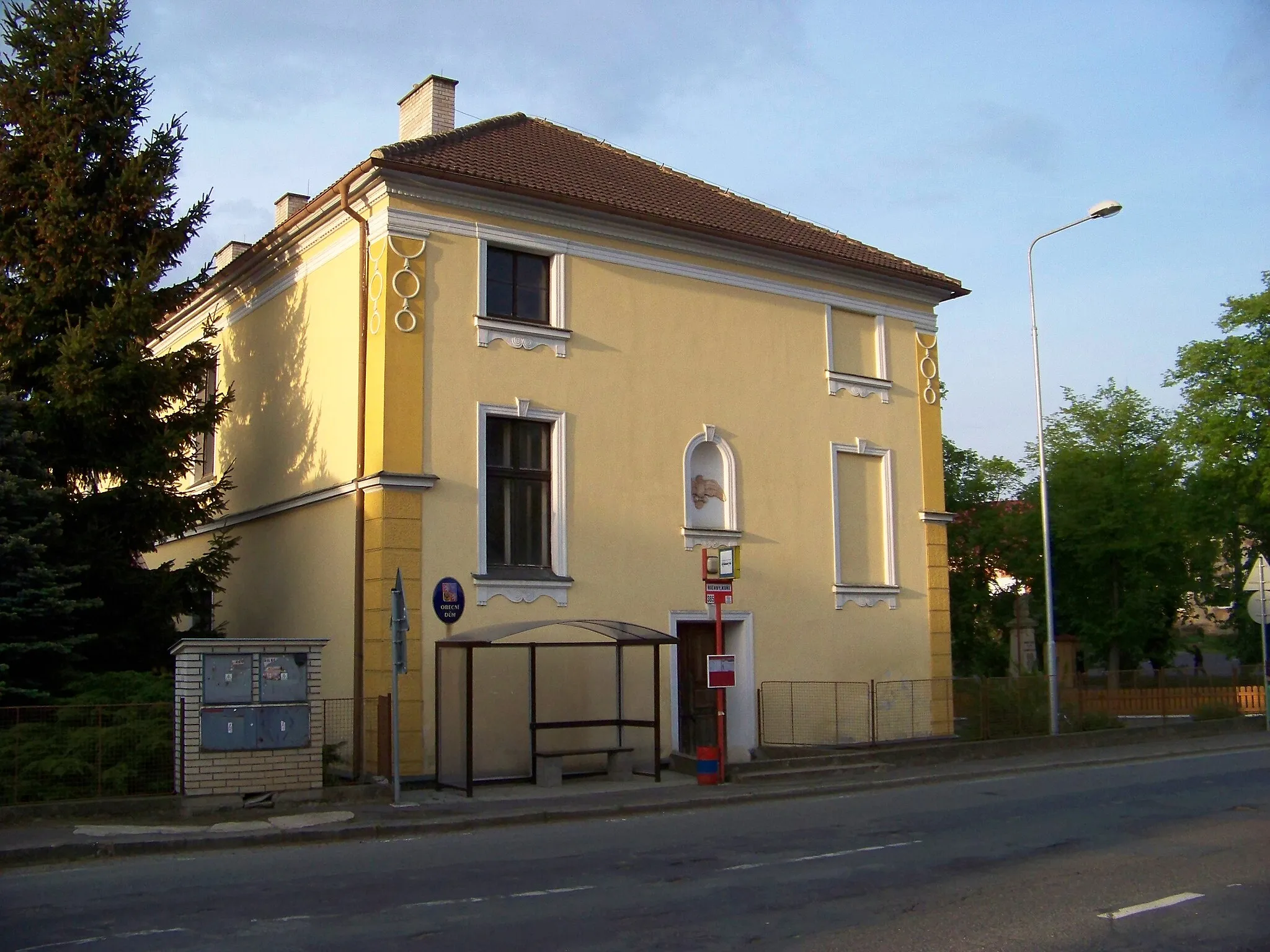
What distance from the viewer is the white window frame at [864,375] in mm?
22703

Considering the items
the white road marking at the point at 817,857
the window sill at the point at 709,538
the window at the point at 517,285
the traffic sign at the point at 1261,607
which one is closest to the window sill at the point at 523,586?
the window sill at the point at 709,538

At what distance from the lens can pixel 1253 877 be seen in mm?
10023

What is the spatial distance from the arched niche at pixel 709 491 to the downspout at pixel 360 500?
17.5 ft

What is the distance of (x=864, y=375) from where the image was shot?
2331 centimetres

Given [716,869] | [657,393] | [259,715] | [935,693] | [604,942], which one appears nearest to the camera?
[604,942]

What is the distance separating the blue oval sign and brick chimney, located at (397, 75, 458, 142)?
28.1 feet

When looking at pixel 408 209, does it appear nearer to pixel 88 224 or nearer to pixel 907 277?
pixel 88 224

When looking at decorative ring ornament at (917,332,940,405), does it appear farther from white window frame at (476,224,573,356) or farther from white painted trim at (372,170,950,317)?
white window frame at (476,224,573,356)

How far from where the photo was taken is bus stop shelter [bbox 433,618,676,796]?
17312 mm

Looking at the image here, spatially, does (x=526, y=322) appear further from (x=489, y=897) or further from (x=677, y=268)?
(x=489, y=897)

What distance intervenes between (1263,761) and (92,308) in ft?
64.5

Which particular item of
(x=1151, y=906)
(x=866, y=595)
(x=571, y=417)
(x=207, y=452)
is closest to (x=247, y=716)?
(x=571, y=417)

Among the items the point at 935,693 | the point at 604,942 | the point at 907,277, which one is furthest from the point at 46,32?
the point at 935,693

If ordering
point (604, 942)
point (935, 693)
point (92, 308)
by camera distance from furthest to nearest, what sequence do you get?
point (935, 693) → point (92, 308) → point (604, 942)
